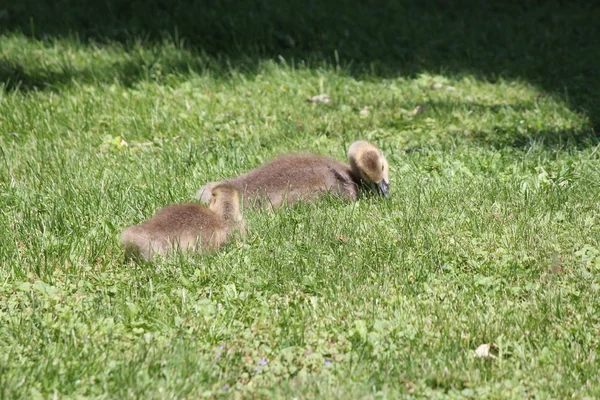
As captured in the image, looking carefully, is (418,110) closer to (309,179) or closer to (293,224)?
(309,179)

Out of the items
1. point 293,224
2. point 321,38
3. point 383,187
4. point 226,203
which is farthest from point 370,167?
point 321,38

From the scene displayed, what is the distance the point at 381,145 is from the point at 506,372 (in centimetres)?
405

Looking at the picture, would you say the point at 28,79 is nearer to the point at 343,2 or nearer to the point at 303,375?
the point at 343,2

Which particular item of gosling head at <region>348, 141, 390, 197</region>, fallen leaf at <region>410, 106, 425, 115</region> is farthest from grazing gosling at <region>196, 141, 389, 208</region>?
fallen leaf at <region>410, 106, 425, 115</region>

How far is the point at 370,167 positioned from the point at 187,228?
1796 mm

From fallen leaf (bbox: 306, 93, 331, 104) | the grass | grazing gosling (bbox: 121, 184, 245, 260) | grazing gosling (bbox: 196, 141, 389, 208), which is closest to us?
the grass

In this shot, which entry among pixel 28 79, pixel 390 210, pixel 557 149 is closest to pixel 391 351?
pixel 390 210

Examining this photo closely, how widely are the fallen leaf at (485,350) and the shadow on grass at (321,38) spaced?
17.5ft

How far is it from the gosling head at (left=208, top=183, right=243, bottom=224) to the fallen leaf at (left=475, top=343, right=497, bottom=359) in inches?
81.0

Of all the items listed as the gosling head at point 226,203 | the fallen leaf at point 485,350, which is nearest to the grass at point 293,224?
the fallen leaf at point 485,350

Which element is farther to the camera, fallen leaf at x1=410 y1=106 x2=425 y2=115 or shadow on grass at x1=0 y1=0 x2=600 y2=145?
shadow on grass at x1=0 y1=0 x2=600 y2=145

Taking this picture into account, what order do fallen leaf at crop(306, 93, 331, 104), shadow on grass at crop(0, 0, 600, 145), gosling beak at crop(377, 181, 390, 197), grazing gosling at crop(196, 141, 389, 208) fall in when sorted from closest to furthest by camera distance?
grazing gosling at crop(196, 141, 389, 208) < gosling beak at crop(377, 181, 390, 197) < fallen leaf at crop(306, 93, 331, 104) < shadow on grass at crop(0, 0, 600, 145)

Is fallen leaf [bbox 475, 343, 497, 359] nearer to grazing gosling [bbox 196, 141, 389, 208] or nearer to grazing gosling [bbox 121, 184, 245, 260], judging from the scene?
grazing gosling [bbox 121, 184, 245, 260]

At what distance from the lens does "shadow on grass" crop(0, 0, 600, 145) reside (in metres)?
9.92
